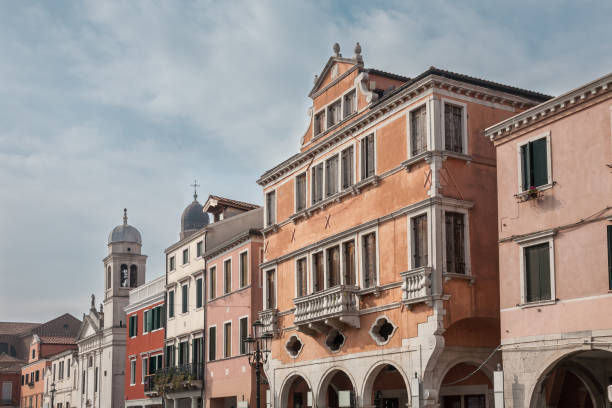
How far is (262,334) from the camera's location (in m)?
35.4

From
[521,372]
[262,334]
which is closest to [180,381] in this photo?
[262,334]

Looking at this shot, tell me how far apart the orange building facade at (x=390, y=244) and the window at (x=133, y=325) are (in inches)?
889

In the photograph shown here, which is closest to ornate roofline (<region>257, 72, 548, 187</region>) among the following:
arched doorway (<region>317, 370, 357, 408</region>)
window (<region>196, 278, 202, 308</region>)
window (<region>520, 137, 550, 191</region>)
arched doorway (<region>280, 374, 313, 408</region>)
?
window (<region>520, 137, 550, 191</region>)

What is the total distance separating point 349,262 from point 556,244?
384 inches

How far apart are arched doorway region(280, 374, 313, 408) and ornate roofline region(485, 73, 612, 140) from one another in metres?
13.6

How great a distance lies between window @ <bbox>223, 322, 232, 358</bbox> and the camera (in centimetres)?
4201

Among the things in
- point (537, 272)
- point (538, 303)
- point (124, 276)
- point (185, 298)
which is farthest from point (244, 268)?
point (124, 276)

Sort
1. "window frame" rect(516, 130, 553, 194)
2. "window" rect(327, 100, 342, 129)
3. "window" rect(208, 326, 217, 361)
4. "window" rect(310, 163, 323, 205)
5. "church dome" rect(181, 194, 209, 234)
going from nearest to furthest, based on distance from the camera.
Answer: "window frame" rect(516, 130, 553, 194) → "window" rect(327, 100, 342, 129) → "window" rect(310, 163, 323, 205) → "window" rect(208, 326, 217, 361) → "church dome" rect(181, 194, 209, 234)

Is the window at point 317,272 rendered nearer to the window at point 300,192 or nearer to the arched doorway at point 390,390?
the window at point 300,192

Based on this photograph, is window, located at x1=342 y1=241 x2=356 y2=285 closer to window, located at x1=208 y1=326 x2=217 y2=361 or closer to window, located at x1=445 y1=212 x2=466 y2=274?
window, located at x1=445 y1=212 x2=466 y2=274

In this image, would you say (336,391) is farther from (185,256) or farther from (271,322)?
(185,256)

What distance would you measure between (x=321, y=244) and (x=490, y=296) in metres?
7.57

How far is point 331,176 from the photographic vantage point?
108 feet

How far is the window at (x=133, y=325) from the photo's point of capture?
56562 millimetres
